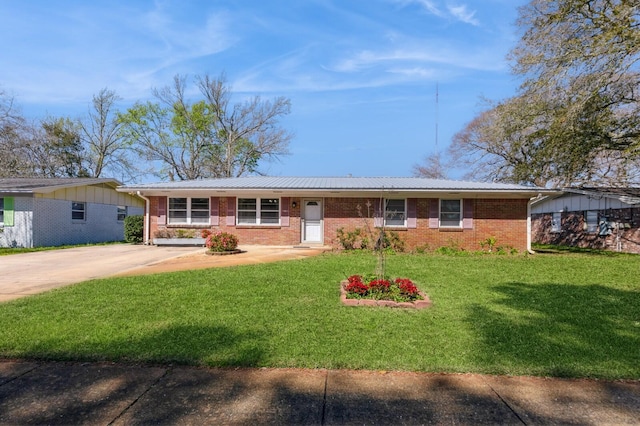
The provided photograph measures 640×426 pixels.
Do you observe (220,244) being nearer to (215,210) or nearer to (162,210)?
(215,210)

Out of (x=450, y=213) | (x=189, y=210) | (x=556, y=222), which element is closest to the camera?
(x=450, y=213)

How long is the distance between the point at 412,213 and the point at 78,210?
1739 cm

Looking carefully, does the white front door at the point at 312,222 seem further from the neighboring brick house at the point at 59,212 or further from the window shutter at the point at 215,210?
the neighboring brick house at the point at 59,212

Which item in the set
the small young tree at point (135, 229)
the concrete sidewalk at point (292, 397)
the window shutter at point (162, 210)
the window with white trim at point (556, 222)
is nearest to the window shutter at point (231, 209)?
the window shutter at point (162, 210)

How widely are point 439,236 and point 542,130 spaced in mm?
6476

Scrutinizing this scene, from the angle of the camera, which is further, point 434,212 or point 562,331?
point 434,212

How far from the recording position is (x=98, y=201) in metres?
21.5

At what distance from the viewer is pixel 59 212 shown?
61.5 feet

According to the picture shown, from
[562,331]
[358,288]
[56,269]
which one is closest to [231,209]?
[56,269]

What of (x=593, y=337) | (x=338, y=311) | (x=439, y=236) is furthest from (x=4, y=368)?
(x=439, y=236)

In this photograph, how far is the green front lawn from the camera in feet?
12.7

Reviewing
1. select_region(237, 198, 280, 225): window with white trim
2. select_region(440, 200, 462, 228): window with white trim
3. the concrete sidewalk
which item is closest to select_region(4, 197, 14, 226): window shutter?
select_region(237, 198, 280, 225): window with white trim

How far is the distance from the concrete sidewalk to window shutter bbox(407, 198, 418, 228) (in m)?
12.3

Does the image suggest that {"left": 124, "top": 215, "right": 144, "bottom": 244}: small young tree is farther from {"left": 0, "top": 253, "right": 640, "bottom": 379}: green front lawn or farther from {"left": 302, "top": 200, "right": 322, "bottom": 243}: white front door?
{"left": 0, "top": 253, "right": 640, "bottom": 379}: green front lawn
